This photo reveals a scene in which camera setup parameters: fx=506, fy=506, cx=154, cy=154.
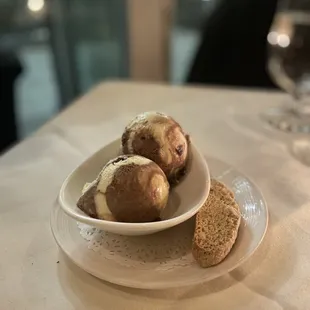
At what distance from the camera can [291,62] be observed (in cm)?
100

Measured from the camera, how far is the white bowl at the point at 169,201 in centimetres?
53

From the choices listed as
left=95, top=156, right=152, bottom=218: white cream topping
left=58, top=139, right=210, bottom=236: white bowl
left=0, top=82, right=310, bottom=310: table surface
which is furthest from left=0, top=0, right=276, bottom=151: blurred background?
left=95, top=156, right=152, bottom=218: white cream topping

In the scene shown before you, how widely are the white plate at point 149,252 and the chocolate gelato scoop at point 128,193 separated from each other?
0.12ft

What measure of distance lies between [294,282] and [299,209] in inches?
6.6

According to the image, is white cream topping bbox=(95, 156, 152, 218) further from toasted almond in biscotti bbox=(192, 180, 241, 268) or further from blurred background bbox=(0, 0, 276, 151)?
blurred background bbox=(0, 0, 276, 151)

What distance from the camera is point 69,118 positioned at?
41.7 inches

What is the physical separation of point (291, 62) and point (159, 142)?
19.2 inches

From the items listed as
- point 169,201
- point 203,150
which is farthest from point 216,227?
point 203,150

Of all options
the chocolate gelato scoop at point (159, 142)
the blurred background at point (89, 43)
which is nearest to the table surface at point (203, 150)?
the chocolate gelato scoop at point (159, 142)

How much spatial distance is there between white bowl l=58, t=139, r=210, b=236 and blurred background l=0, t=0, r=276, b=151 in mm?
A: 1223

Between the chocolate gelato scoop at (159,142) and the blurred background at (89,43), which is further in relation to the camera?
the blurred background at (89,43)

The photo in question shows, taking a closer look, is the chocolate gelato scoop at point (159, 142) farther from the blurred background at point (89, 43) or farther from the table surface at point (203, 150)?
the blurred background at point (89, 43)

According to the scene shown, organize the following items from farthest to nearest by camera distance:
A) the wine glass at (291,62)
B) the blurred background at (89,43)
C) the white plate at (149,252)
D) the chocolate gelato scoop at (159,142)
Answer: the blurred background at (89,43) → the wine glass at (291,62) → the chocolate gelato scoop at (159,142) → the white plate at (149,252)

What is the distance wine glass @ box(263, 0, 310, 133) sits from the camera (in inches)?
38.6
